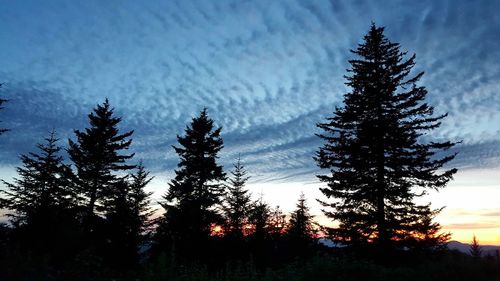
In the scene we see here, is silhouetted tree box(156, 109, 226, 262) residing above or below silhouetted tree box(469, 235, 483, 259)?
above

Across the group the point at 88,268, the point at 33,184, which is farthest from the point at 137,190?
the point at 88,268

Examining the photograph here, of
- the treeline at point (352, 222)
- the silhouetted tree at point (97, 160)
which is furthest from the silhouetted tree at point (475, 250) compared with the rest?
the silhouetted tree at point (97, 160)

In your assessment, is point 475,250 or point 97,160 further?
point 97,160

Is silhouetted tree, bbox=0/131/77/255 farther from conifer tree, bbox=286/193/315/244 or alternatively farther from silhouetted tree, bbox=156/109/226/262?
conifer tree, bbox=286/193/315/244

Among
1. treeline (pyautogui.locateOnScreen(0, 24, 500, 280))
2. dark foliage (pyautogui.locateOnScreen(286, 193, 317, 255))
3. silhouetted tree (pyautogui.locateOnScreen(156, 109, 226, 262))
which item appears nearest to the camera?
treeline (pyautogui.locateOnScreen(0, 24, 500, 280))

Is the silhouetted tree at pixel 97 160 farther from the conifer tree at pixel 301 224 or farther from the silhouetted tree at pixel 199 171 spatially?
the conifer tree at pixel 301 224

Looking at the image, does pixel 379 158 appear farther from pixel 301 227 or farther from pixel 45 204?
pixel 301 227

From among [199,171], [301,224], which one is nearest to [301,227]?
[301,224]

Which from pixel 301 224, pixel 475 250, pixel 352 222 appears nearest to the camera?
pixel 475 250

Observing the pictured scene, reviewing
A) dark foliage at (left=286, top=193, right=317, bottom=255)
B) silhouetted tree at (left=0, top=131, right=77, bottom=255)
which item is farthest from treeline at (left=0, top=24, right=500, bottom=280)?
dark foliage at (left=286, top=193, right=317, bottom=255)

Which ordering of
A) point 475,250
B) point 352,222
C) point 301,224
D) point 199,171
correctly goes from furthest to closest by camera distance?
point 301,224
point 199,171
point 352,222
point 475,250

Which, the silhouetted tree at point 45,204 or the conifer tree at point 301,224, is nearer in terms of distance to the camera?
the silhouetted tree at point 45,204

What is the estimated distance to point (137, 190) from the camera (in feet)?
131

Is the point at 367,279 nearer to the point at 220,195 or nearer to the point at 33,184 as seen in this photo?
the point at 220,195
